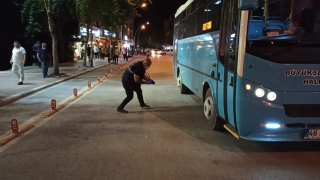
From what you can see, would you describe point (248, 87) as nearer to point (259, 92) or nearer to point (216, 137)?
point (259, 92)

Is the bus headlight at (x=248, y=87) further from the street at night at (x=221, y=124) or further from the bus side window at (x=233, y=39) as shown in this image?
the bus side window at (x=233, y=39)

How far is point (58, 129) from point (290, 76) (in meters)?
5.10

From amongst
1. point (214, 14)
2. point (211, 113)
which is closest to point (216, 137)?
point (211, 113)

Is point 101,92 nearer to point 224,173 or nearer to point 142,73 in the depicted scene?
point 142,73

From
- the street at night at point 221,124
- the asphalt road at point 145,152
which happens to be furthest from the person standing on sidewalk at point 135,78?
the asphalt road at point 145,152

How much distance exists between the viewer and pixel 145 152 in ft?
19.6

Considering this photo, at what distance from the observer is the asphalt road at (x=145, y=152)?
5.01 meters

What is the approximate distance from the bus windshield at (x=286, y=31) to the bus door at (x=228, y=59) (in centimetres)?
36

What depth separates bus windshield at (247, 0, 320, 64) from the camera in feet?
17.1

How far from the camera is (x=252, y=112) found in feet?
17.3

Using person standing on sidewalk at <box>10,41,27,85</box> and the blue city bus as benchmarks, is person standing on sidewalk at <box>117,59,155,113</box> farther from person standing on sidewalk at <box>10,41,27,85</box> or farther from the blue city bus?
person standing on sidewalk at <box>10,41,27,85</box>

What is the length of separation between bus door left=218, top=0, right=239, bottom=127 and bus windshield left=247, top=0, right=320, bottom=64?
361 mm

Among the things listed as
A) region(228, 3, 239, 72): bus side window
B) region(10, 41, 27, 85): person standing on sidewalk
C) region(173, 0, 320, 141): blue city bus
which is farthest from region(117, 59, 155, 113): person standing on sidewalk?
region(10, 41, 27, 85): person standing on sidewalk

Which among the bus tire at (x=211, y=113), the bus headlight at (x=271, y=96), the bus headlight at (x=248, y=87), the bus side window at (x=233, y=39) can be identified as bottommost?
the bus tire at (x=211, y=113)
